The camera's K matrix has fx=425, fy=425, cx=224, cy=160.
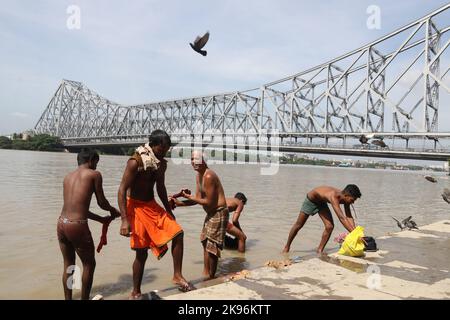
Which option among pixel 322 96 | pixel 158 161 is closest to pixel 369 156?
pixel 322 96

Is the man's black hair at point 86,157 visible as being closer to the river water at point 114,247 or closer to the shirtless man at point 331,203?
the river water at point 114,247

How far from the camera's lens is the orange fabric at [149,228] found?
351cm

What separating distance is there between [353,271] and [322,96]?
205 feet

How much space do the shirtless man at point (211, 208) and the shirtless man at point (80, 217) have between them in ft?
2.94

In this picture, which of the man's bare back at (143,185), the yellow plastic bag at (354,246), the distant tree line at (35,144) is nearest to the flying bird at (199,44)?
the man's bare back at (143,185)

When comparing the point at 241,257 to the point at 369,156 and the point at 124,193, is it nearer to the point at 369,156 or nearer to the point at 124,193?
the point at 124,193

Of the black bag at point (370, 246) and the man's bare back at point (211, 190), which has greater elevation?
the man's bare back at point (211, 190)

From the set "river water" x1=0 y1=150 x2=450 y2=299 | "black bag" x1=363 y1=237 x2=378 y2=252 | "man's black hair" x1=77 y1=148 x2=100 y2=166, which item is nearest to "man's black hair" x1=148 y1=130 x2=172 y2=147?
"man's black hair" x1=77 y1=148 x2=100 y2=166

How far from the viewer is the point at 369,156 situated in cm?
4666

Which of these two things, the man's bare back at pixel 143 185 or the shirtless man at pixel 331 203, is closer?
the man's bare back at pixel 143 185

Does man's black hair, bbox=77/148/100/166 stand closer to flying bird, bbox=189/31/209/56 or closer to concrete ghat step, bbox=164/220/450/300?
concrete ghat step, bbox=164/220/450/300

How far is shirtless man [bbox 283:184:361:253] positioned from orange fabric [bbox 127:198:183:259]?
7.65 ft

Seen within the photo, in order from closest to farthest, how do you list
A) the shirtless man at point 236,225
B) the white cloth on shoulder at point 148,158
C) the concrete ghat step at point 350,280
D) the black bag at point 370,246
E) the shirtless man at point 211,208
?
1. the concrete ghat step at point 350,280
2. the white cloth on shoulder at point 148,158
3. the shirtless man at point 211,208
4. the black bag at point 370,246
5. the shirtless man at point 236,225

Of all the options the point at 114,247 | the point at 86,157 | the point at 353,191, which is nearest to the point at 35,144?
the point at 114,247
